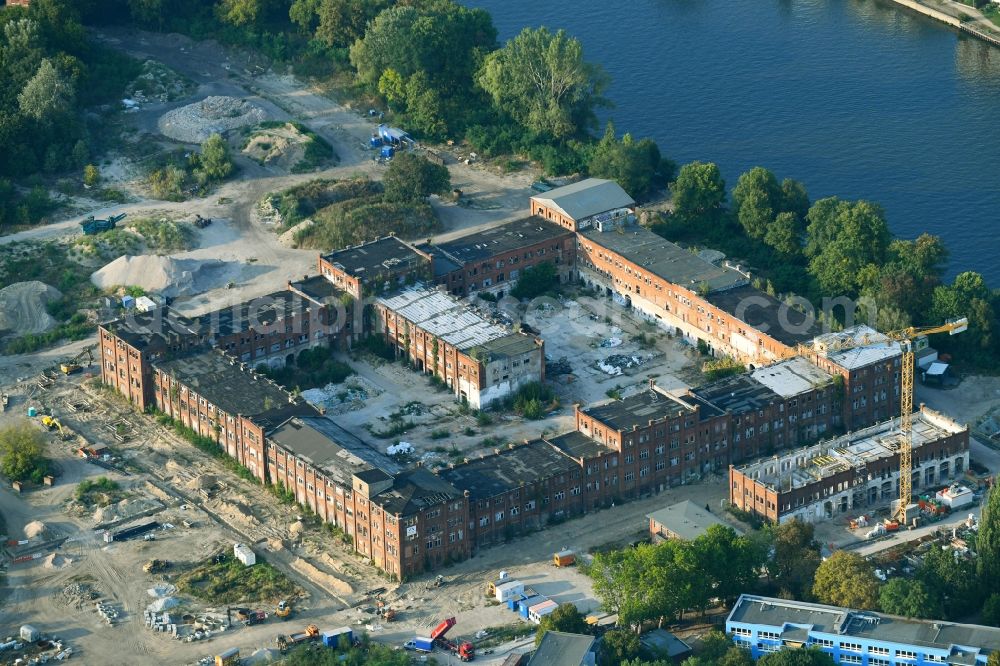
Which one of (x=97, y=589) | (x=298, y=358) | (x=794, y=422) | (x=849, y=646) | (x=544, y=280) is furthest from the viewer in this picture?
(x=544, y=280)

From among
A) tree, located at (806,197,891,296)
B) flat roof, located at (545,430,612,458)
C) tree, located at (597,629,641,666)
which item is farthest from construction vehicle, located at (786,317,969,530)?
tree, located at (597,629,641,666)

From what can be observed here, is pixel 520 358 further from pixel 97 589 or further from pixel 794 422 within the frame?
pixel 97 589

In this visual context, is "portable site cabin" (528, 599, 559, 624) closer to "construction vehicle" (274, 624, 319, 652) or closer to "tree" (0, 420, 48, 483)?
"construction vehicle" (274, 624, 319, 652)

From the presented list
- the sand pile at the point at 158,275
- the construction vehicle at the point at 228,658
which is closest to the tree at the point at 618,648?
the construction vehicle at the point at 228,658

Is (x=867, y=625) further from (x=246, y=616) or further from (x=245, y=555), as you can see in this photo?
(x=245, y=555)

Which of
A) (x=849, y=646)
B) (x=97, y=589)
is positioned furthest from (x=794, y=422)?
(x=97, y=589)

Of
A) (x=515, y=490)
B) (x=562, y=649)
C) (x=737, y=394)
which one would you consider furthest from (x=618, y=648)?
(x=737, y=394)
